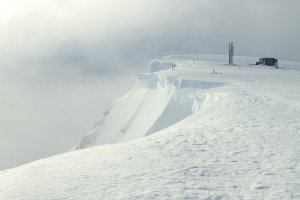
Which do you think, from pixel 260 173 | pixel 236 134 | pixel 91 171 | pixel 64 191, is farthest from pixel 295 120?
pixel 64 191

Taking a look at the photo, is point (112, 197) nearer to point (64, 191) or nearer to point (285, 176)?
point (64, 191)

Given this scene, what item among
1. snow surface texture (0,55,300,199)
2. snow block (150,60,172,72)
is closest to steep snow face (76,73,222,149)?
snow block (150,60,172,72)

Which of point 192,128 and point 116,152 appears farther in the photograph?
point 192,128

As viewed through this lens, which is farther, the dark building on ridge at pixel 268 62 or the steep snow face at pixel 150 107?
the dark building on ridge at pixel 268 62

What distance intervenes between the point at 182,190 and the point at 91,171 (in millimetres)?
2696

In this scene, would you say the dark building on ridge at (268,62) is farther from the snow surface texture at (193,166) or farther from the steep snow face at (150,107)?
the snow surface texture at (193,166)

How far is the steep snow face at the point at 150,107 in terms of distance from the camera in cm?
3291

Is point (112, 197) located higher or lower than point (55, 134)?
higher

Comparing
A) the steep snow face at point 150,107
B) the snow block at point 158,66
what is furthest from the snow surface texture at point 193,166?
the snow block at point 158,66

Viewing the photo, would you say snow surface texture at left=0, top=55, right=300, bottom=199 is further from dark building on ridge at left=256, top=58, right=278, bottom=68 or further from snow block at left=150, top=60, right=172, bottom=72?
snow block at left=150, top=60, right=172, bottom=72

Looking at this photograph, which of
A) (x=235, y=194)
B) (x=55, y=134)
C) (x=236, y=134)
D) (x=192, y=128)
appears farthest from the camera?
(x=55, y=134)

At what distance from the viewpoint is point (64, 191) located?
9758mm

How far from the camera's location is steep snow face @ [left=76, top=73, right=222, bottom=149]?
108ft

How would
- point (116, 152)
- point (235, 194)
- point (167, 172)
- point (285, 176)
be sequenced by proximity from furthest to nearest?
point (116, 152)
point (167, 172)
point (285, 176)
point (235, 194)
